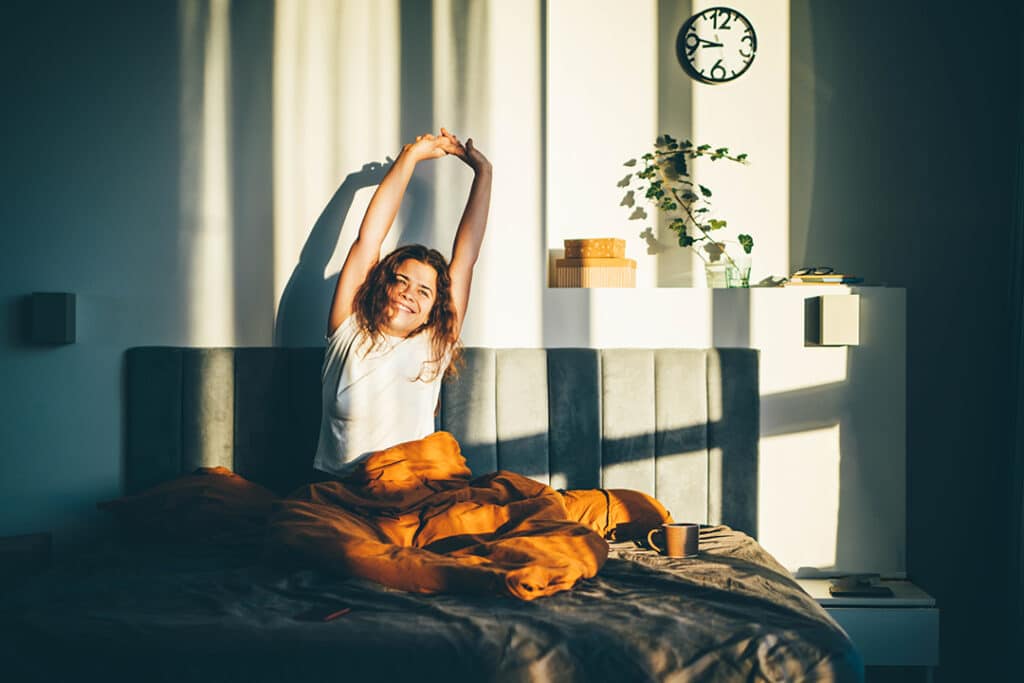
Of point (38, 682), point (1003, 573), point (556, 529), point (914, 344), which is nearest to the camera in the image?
point (38, 682)

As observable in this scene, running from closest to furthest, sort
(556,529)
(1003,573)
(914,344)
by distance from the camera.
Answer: (556,529), (1003,573), (914,344)

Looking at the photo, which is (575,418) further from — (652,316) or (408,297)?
(408,297)

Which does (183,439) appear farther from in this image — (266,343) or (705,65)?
(705,65)

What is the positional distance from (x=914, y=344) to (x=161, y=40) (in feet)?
9.69

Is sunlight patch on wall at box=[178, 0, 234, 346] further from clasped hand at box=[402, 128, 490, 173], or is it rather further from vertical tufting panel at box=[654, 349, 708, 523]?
vertical tufting panel at box=[654, 349, 708, 523]

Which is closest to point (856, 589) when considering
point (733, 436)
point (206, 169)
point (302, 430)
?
point (733, 436)

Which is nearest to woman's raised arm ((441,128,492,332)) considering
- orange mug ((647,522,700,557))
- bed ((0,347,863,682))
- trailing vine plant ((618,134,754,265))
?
bed ((0,347,863,682))

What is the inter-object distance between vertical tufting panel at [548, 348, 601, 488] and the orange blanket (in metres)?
0.32

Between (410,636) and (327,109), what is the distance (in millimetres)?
1990

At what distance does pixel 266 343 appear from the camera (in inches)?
118

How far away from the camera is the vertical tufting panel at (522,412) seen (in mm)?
2910

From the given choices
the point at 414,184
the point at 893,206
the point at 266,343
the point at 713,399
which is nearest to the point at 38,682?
the point at 266,343

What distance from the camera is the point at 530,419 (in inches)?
115

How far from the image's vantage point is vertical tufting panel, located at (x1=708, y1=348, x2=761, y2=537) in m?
2.89
